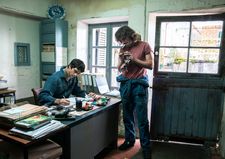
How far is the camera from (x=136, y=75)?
2455 millimetres

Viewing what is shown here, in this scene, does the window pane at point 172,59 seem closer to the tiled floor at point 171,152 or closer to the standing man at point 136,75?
the standing man at point 136,75

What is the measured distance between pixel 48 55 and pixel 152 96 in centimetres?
203

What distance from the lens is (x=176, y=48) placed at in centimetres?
291

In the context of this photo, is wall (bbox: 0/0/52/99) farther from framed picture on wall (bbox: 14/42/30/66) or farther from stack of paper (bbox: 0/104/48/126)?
stack of paper (bbox: 0/104/48/126)

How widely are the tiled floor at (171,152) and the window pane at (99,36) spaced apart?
6.10 feet

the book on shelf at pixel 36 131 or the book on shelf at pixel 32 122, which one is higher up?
the book on shelf at pixel 32 122

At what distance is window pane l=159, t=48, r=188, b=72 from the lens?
290cm

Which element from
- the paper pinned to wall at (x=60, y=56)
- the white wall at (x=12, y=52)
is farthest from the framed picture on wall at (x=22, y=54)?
the paper pinned to wall at (x=60, y=56)

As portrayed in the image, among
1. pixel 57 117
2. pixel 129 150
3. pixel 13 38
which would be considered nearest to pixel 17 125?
pixel 57 117

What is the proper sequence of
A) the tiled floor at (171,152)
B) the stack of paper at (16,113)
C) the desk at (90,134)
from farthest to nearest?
the tiled floor at (171,152), the desk at (90,134), the stack of paper at (16,113)

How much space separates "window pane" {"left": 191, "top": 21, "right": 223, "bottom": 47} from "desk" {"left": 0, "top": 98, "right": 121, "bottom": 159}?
141cm

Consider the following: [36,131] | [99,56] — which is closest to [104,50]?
[99,56]

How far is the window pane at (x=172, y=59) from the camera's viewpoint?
2900 millimetres

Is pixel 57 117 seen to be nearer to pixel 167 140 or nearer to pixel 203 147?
pixel 167 140
